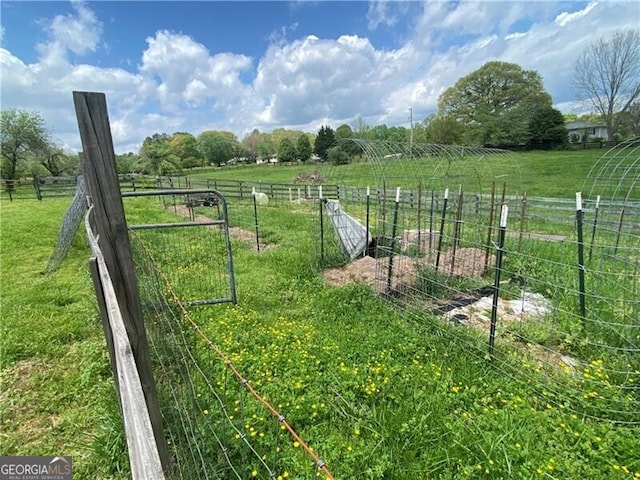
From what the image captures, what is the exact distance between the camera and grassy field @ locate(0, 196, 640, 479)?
2.08m

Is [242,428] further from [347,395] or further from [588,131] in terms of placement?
[588,131]

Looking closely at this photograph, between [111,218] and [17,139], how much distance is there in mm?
35904

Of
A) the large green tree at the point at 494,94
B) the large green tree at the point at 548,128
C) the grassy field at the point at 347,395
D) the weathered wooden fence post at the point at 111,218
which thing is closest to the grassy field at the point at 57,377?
the grassy field at the point at 347,395

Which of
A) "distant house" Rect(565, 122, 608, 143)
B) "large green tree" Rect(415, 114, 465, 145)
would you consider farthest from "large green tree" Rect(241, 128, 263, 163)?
"distant house" Rect(565, 122, 608, 143)

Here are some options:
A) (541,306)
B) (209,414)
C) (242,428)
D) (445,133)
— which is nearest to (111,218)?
(242,428)

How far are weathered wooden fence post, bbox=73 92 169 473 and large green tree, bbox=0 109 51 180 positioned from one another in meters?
35.5

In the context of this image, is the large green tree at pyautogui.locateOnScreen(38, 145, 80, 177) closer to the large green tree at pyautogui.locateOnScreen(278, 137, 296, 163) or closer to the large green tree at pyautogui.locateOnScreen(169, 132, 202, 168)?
the large green tree at pyautogui.locateOnScreen(169, 132, 202, 168)

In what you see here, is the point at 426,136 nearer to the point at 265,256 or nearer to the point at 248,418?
the point at 265,256

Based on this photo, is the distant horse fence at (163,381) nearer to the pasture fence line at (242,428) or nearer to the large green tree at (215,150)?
the pasture fence line at (242,428)

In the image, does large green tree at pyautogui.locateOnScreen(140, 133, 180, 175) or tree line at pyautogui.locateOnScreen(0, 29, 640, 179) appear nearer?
tree line at pyautogui.locateOnScreen(0, 29, 640, 179)

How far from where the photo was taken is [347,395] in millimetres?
2625

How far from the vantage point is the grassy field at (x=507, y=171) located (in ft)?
22.1

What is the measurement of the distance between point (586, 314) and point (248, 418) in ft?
12.2

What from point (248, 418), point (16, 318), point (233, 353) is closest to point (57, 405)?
point (233, 353)
